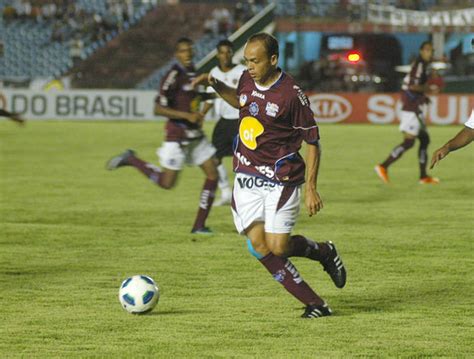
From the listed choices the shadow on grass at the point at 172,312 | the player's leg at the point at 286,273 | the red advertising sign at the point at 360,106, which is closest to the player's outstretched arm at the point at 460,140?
the player's leg at the point at 286,273

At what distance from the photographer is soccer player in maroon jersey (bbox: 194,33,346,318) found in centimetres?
770

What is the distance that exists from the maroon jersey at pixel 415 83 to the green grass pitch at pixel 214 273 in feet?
4.35

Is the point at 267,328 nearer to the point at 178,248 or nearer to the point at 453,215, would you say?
the point at 178,248

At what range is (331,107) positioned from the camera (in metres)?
37.7

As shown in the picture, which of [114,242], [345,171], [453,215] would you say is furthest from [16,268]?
[345,171]

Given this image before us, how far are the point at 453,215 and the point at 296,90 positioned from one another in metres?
7.41

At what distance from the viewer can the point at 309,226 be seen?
13523 millimetres

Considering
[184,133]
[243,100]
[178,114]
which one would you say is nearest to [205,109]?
[184,133]

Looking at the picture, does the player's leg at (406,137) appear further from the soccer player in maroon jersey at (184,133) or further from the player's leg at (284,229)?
Result: the player's leg at (284,229)

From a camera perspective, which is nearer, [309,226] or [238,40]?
[309,226]

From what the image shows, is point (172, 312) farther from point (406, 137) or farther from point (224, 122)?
point (406, 137)

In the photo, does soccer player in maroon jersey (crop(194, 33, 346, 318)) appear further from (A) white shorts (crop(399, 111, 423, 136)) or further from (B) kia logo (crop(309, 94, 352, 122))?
(B) kia logo (crop(309, 94, 352, 122))

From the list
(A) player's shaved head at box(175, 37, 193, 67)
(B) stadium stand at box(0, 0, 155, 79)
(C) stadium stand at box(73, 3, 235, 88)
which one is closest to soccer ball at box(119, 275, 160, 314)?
(A) player's shaved head at box(175, 37, 193, 67)

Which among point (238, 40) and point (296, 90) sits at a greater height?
point (296, 90)
